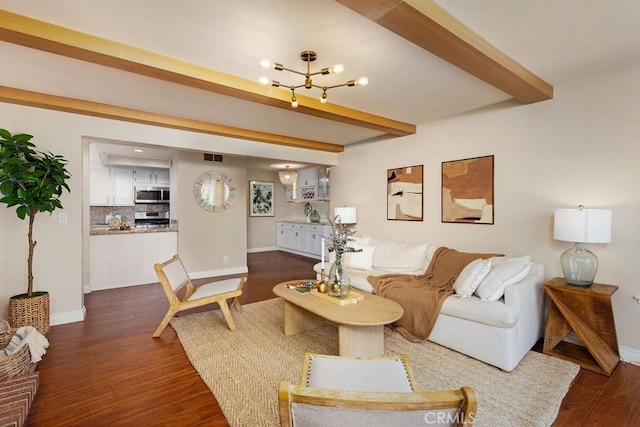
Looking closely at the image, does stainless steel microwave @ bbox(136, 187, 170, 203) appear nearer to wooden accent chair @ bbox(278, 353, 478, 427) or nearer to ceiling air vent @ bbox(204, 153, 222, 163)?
Result: ceiling air vent @ bbox(204, 153, 222, 163)

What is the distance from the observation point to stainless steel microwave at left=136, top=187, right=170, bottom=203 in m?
6.97

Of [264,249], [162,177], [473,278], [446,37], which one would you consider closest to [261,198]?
[264,249]

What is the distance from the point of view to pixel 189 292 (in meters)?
3.35

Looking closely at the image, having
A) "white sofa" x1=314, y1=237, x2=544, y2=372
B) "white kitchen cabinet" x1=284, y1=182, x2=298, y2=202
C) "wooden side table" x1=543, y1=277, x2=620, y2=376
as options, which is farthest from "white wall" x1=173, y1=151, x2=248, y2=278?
"wooden side table" x1=543, y1=277, x2=620, y2=376

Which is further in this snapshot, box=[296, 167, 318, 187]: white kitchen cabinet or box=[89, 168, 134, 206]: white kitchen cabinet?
box=[296, 167, 318, 187]: white kitchen cabinet

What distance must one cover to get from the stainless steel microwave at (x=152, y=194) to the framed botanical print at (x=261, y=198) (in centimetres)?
218

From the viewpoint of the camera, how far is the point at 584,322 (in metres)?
2.51

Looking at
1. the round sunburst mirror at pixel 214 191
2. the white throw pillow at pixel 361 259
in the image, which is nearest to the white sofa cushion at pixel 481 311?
the white throw pillow at pixel 361 259

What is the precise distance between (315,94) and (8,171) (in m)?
2.91

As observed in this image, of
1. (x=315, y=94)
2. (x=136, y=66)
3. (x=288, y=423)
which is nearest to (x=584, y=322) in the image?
(x=288, y=423)

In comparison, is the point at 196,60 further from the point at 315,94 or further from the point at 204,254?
the point at 204,254

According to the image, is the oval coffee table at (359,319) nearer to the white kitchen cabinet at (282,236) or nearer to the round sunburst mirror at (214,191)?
the round sunburst mirror at (214,191)

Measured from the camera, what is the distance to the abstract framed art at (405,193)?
168 inches

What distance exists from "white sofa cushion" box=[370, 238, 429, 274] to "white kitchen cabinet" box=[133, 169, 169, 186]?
19.1 ft
